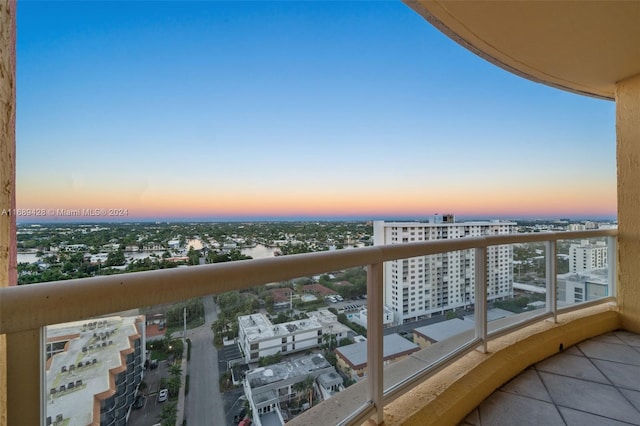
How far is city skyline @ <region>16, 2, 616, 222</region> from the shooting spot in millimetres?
2195

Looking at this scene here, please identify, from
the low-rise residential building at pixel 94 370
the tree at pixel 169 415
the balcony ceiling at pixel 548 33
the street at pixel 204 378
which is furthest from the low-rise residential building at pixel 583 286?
the low-rise residential building at pixel 94 370

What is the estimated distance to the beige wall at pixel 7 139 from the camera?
736 millimetres

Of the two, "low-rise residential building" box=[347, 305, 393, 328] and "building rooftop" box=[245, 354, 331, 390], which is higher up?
"low-rise residential building" box=[347, 305, 393, 328]

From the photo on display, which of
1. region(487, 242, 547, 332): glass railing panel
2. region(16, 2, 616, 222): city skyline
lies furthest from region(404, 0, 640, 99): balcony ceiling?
region(487, 242, 547, 332): glass railing panel

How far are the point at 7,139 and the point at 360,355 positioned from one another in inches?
59.0

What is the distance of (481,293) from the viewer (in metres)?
2.05

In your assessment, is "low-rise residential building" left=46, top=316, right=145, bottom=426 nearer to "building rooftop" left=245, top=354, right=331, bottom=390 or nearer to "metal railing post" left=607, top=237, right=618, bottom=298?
"building rooftop" left=245, top=354, right=331, bottom=390

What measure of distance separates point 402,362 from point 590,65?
343 centimetres

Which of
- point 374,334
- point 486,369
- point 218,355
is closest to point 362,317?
point 374,334

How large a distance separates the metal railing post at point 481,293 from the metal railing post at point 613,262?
249cm

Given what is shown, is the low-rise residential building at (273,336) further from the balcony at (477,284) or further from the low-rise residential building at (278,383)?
the balcony at (477,284)

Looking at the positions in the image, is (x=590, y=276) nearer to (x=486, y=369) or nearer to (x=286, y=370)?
(x=486, y=369)

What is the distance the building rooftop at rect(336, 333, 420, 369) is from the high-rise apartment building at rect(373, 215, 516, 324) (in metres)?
0.11

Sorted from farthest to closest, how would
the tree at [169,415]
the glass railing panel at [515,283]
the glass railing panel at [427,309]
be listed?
the glass railing panel at [515,283]
the glass railing panel at [427,309]
the tree at [169,415]
